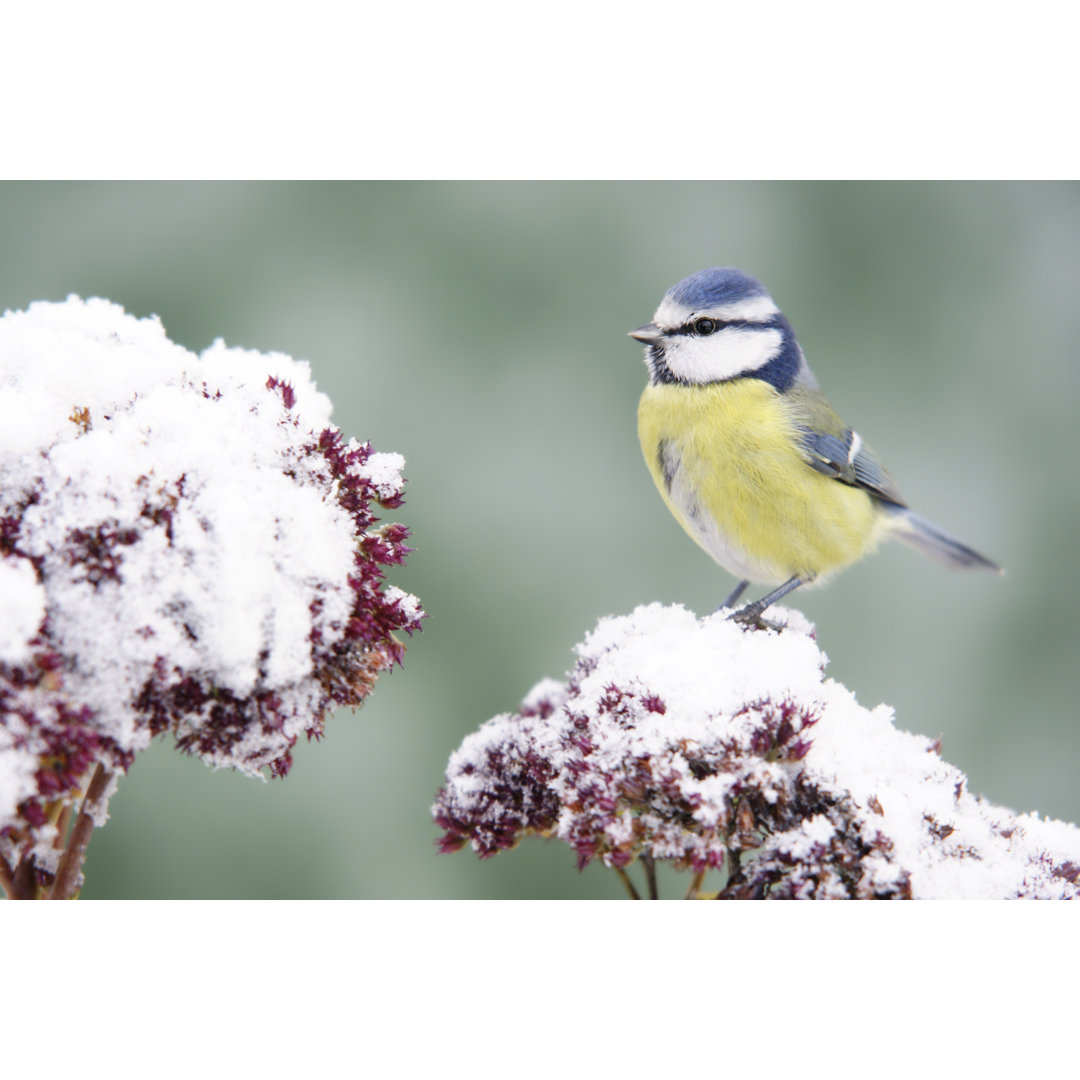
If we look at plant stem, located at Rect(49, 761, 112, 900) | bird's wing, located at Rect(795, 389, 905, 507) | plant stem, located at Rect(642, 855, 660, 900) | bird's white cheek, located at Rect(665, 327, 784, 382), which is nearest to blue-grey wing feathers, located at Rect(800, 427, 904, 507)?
bird's wing, located at Rect(795, 389, 905, 507)

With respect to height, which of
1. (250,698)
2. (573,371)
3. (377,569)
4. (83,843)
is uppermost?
(573,371)

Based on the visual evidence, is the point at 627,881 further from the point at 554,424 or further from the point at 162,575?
the point at 554,424

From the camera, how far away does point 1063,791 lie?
59.0 inches

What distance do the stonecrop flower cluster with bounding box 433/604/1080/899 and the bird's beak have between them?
0.42 metres

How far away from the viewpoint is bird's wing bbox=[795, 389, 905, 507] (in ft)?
3.59

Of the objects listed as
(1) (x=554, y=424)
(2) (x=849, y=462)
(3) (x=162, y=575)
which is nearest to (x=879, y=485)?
(2) (x=849, y=462)

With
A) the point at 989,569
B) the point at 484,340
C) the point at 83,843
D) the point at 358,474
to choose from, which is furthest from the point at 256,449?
the point at 484,340

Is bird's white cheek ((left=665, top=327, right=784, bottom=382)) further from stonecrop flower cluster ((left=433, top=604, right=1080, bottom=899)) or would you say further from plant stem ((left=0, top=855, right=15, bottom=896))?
plant stem ((left=0, top=855, right=15, bottom=896))

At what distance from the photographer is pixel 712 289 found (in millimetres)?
982

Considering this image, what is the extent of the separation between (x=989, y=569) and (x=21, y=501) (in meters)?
1.17

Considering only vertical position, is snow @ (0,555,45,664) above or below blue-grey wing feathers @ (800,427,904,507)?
below

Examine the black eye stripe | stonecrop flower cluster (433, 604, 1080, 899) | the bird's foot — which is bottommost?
stonecrop flower cluster (433, 604, 1080, 899)

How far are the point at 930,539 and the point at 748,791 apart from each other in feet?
2.71

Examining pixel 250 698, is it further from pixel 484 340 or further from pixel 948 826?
pixel 484 340
